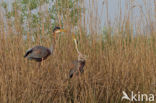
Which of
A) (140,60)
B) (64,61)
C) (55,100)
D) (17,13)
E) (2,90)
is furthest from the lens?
(140,60)

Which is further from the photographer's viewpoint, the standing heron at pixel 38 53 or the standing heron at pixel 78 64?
the standing heron at pixel 38 53

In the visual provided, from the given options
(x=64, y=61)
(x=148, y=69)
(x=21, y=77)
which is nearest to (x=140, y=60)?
(x=148, y=69)

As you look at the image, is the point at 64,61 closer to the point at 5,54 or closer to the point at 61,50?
the point at 61,50

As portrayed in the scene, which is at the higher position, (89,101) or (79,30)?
(79,30)

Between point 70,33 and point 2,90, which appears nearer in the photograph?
point 2,90

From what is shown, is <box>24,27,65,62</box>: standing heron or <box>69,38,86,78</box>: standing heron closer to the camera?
<box>69,38,86,78</box>: standing heron

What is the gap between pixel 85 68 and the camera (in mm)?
2535

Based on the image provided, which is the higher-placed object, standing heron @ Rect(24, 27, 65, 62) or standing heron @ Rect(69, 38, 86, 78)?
standing heron @ Rect(24, 27, 65, 62)

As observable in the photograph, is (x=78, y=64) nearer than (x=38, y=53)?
Yes

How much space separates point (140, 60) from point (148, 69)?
0.49 feet

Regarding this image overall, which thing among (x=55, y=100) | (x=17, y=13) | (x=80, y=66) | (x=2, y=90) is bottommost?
(x=55, y=100)

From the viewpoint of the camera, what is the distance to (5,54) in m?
2.50

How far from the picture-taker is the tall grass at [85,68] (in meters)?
2.25

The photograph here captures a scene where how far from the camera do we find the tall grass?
2254 millimetres
